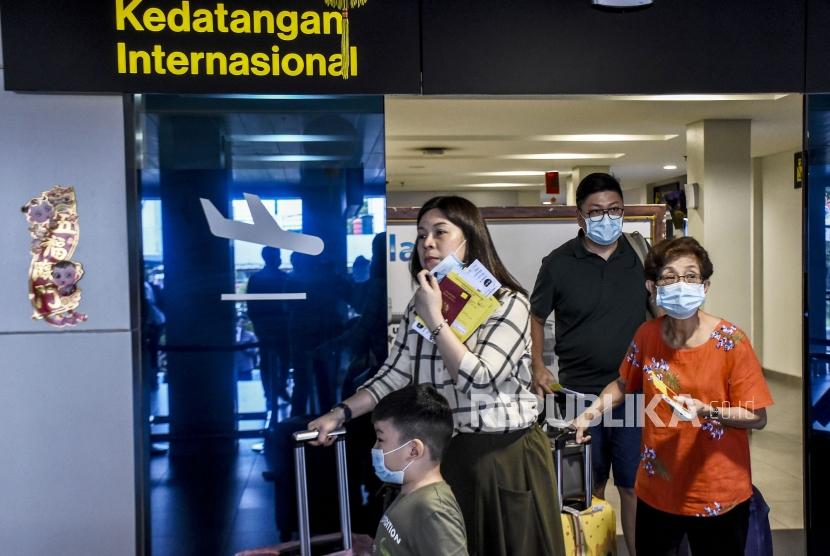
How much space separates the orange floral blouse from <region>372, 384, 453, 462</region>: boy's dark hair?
66 centimetres

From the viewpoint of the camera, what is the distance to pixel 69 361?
10.5 feet

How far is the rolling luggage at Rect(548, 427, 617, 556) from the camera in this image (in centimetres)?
280

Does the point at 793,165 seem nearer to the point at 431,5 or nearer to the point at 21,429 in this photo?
the point at 431,5

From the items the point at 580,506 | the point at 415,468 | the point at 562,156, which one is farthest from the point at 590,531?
the point at 562,156

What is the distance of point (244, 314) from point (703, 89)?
2028 mm


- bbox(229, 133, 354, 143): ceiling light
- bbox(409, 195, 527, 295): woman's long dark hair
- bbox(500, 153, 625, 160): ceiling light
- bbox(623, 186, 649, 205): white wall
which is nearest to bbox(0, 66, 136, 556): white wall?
bbox(229, 133, 354, 143): ceiling light

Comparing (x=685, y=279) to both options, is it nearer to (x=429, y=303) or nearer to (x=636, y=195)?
(x=429, y=303)

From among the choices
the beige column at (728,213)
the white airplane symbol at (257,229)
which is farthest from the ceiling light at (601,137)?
the white airplane symbol at (257,229)

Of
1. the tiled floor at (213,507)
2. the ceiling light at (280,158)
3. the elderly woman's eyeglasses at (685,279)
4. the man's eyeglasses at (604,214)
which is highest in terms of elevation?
the ceiling light at (280,158)

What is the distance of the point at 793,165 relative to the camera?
9883 millimetres

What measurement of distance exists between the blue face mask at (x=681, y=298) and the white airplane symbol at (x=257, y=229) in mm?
1454

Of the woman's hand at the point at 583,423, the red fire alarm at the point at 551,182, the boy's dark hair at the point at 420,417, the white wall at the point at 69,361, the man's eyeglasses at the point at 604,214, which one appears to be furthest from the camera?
the red fire alarm at the point at 551,182

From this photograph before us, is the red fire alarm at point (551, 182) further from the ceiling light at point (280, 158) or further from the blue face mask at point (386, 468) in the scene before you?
the blue face mask at point (386, 468)

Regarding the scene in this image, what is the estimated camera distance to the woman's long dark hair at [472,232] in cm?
238
